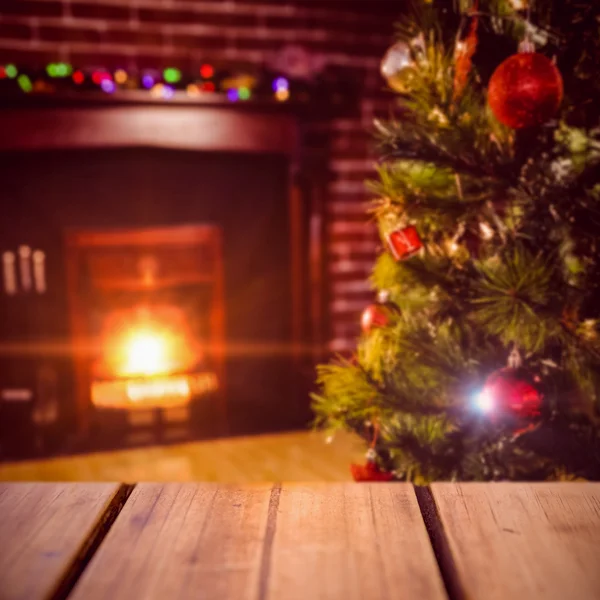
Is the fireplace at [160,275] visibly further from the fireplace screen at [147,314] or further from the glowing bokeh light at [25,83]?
the glowing bokeh light at [25,83]

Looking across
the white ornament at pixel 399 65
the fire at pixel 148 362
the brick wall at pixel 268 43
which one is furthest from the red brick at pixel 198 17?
the white ornament at pixel 399 65

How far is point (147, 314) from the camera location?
10.1ft

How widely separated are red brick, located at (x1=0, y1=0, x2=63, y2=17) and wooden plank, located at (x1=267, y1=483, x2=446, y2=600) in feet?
9.60

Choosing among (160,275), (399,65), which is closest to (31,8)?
(160,275)

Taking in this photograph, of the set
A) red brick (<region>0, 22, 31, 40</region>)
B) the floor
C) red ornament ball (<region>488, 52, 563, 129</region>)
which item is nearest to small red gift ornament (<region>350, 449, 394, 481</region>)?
red ornament ball (<region>488, 52, 563, 129</region>)

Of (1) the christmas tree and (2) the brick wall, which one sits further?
(2) the brick wall

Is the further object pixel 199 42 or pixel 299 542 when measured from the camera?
pixel 199 42

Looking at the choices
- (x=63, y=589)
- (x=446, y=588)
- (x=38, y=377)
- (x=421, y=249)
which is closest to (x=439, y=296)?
(x=421, y=249)

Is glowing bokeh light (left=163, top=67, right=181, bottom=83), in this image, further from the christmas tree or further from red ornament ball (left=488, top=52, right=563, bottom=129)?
red ornament ball (left=488, top=52, right=563, bottom=129)

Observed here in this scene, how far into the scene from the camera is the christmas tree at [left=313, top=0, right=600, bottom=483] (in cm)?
123

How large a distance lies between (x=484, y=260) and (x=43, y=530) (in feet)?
3.53

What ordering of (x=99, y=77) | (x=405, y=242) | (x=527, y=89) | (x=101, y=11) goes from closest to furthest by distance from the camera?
(x=527, y=89) < (x=405, y=242) < (x=99, y=77) < (x=101, y=11)

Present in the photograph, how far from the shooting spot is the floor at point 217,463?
2.64 metres

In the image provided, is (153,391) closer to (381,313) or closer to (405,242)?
(381,313)
